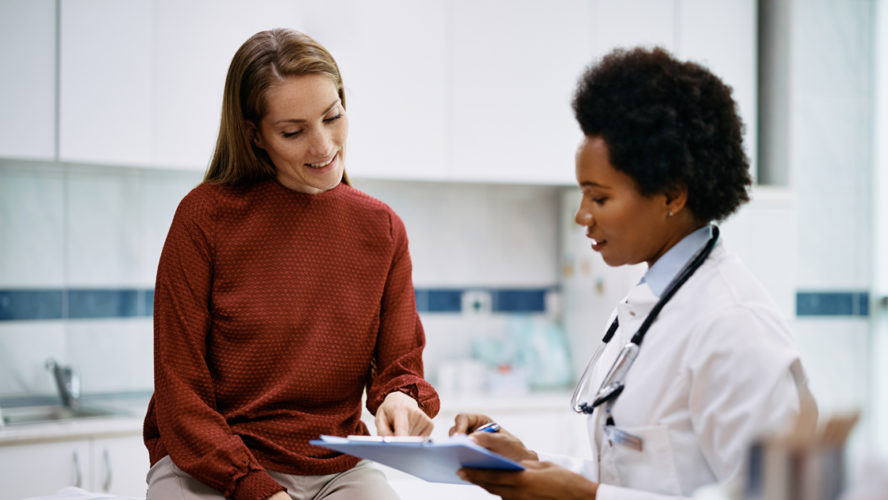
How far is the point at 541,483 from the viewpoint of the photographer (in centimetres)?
124

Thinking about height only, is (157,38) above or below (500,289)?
above

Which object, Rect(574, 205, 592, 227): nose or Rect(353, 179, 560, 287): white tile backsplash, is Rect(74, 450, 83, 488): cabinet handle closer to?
Rect(353, 179, 560, 287): white tile backsplash

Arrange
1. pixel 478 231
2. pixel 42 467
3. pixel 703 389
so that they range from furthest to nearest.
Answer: pixel 478 231
pixel 42 467
pixel 703 389

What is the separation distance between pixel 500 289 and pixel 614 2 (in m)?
1.39

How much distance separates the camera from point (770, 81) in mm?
3842

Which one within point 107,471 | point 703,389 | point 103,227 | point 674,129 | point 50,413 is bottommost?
point 107,471

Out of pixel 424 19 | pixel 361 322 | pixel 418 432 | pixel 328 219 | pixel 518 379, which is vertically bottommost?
pixel 518 379

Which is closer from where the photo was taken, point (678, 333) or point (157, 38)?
point (678, 333)

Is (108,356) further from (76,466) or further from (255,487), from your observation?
(255,487)

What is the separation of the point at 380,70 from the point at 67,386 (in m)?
1.70

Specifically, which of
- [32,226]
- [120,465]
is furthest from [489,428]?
[32,226]

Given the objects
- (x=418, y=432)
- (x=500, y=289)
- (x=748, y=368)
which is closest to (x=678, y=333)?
(x=748, y=368)

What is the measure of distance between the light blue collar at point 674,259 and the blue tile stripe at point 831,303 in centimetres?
278

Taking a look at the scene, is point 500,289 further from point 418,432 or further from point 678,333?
point 678,333
